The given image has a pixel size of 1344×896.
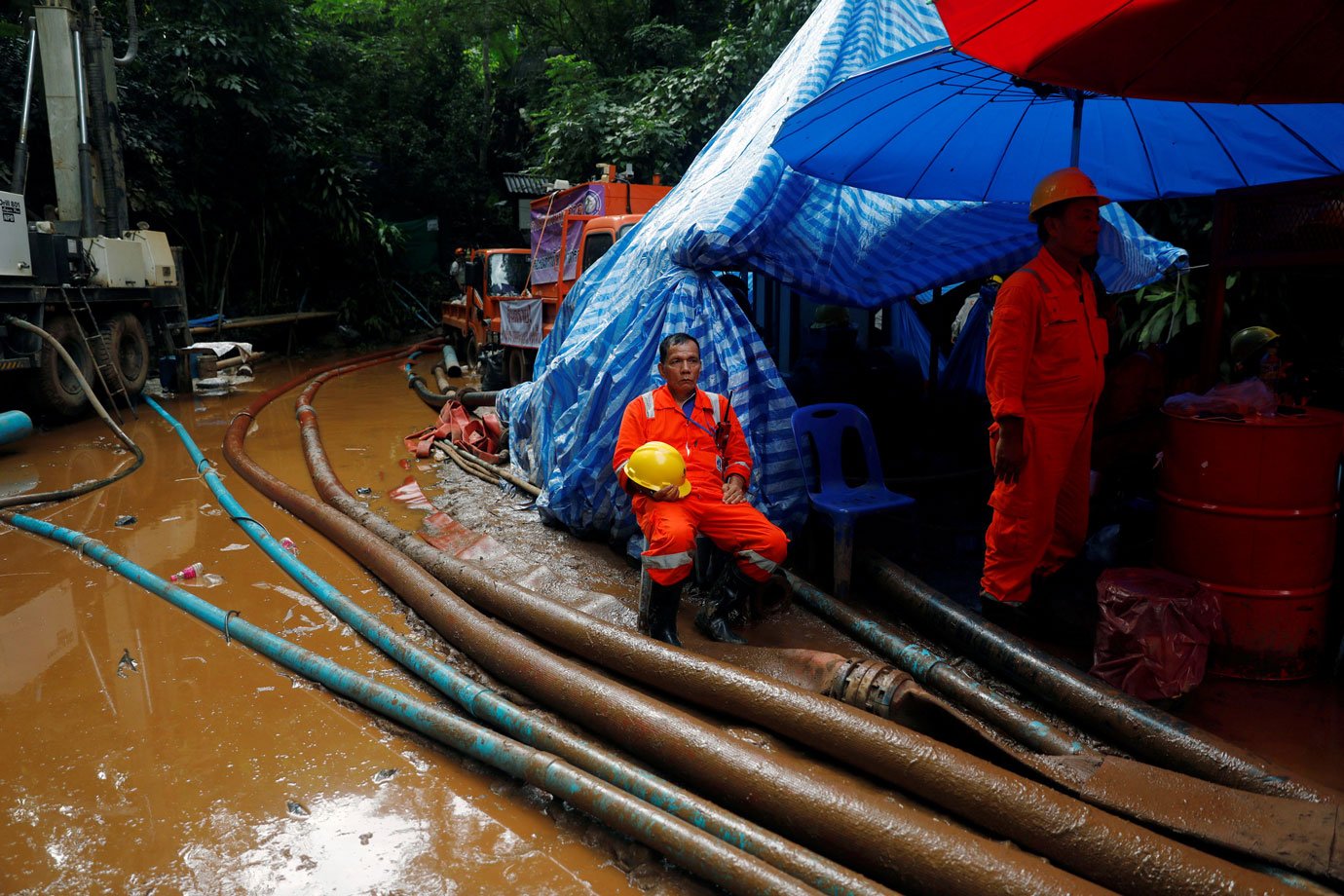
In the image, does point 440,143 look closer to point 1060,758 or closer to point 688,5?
point 688,5

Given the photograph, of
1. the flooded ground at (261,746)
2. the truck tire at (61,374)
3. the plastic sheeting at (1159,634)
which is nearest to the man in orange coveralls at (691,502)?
the flooded ground at (261,746)

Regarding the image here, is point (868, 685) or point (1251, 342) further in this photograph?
point (1251, 342)

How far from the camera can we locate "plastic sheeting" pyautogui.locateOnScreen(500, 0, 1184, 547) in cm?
464

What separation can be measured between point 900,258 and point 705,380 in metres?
2.03

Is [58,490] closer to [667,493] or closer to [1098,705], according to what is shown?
[667,493]

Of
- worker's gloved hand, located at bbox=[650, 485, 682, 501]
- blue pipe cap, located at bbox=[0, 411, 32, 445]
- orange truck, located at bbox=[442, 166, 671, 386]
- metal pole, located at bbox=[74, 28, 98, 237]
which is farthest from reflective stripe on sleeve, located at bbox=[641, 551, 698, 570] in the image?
metal pole, located at bbox=[74, 28, 98, 237]

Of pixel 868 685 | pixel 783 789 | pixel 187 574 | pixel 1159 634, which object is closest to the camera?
pixel 783 789

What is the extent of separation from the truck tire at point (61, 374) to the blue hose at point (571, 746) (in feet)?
20.0

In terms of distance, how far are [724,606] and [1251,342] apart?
3.16 m

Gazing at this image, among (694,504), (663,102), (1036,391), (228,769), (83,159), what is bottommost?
(228,769)

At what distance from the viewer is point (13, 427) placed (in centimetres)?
735

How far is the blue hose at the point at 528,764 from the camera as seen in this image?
218cm

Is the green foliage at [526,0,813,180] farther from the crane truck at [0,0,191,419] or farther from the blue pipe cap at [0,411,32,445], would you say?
the blue pipe cap at [0,411,32,445]

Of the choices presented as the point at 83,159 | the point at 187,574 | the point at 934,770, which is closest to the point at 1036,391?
the point at 934,770
